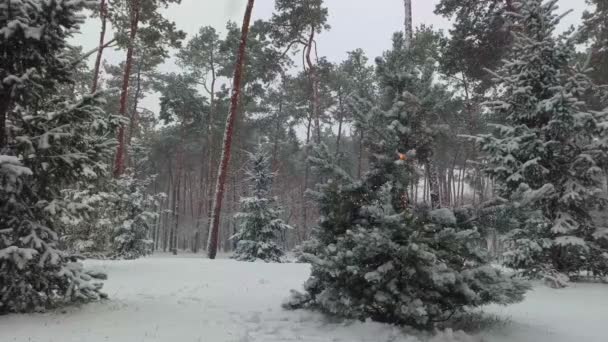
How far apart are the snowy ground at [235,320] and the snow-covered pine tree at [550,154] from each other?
4.22 ft

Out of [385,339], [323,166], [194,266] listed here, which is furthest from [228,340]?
[194,266]

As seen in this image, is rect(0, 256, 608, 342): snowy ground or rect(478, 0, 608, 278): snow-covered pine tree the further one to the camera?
rect(478, 0, 608, 278): snow-covered pine tree

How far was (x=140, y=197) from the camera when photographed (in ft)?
67.8

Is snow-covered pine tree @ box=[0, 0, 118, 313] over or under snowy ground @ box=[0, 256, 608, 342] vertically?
over

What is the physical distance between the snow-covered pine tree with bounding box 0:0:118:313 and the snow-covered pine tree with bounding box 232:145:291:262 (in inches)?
553

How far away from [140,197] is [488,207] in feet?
59.6

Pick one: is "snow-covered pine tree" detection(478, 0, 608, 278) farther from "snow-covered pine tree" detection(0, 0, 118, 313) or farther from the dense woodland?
"snow-covered pine tree" detection(0, 0, 118, 313)

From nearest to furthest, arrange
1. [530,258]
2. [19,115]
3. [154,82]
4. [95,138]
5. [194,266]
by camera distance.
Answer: [19,115] < [95,138] < [530,258] < [194,266] < [154,82]

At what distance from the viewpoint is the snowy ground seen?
523 cm

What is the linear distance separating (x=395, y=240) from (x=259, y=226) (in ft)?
51.9

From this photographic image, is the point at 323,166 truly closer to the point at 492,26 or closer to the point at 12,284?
the point at 12,284

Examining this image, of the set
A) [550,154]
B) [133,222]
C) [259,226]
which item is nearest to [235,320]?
[550,154]

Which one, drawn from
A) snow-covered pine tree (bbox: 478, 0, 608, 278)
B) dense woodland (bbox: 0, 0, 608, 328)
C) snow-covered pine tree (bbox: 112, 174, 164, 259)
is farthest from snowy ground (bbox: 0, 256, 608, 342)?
snow-covered pine tree (bbox: 112, 174, 164, 259)

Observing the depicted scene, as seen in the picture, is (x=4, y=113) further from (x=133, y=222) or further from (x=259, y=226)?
(x=259, y=226)
